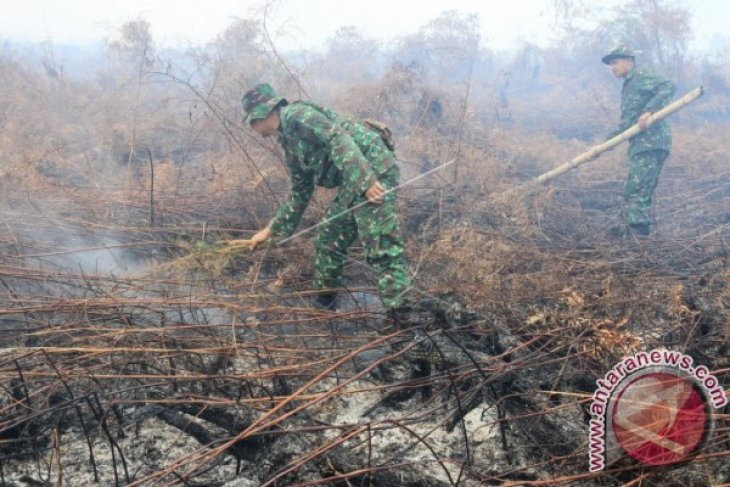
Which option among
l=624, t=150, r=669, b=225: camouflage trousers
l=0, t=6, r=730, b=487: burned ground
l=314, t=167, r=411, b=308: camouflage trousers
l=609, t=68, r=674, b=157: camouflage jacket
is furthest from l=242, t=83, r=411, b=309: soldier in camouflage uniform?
l=609, t=68, r=674, b=157: camouflage jacket

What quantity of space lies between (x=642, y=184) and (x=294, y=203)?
4.13 metres

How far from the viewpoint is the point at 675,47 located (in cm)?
1427

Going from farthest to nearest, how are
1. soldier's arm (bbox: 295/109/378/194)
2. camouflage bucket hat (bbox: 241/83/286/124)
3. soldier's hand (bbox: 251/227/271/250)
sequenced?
1. soldier's hand (bbox: 251/227/271/250)
2. camouflage bucket hat (bbox: 241/83/286/124)
3. soldier's arm (bbox: 295/109/378/194)

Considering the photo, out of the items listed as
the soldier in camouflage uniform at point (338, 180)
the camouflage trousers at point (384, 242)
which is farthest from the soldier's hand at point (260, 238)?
the camouflage trousers at point (384, 242)

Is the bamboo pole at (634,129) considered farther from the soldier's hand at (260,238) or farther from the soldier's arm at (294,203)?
the soldier's hand at (260,238)

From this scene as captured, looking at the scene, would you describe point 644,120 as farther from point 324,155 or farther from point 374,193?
point 324,155

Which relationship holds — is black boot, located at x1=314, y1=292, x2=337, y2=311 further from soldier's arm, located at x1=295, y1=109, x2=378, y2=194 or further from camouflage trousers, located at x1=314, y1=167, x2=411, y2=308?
soldier's arm, located at x1=295, y1=109, x2=378, y2=194

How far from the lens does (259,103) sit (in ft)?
10.0

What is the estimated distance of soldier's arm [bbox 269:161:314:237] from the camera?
3342mm

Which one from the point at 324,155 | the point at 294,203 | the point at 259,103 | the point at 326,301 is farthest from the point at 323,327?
the point at 259,103

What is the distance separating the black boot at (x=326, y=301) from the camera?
138 inches

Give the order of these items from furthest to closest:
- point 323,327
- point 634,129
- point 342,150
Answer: point 634,129 < point 323,327 < point 342,150

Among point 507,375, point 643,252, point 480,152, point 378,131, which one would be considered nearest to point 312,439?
point 507,375

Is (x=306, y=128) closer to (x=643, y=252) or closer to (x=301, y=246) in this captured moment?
(x=301, y=246)
